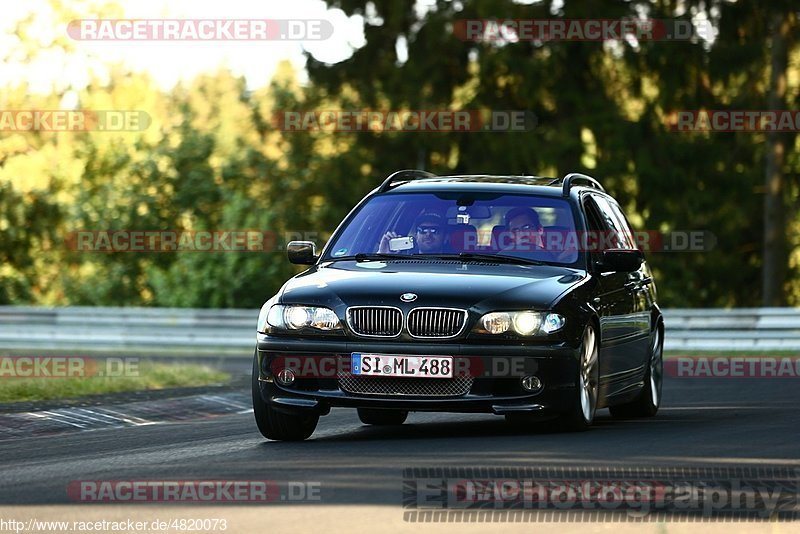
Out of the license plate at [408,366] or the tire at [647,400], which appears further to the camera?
the tire at [647,400]

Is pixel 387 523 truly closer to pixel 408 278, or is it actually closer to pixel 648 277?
pixel 408 278

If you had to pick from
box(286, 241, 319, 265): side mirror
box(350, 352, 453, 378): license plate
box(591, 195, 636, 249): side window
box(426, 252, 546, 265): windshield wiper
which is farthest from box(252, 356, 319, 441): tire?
box(591, 195, 636, 249): side window

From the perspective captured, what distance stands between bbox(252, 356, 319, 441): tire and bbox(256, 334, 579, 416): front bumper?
19 centimetres

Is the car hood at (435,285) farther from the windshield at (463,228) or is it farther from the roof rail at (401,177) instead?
the roof rail at (401,177)

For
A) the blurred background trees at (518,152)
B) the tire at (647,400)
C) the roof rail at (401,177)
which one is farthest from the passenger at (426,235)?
the blurred background trees at (518,152)

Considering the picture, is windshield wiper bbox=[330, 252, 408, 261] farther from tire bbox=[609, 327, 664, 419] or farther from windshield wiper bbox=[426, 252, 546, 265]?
tire bbox=[609, 327, 664, 419]

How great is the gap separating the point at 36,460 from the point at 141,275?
3679 centimetres

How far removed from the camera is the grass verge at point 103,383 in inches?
596

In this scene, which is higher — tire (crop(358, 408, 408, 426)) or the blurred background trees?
the blurred background trees

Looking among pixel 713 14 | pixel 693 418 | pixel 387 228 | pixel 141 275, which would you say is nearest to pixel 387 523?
pixel 387 228

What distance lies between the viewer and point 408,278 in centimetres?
1047

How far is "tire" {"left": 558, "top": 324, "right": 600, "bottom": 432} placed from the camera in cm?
1049

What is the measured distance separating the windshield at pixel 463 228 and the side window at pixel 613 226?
84 cm

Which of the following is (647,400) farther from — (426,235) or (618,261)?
(426,235)
